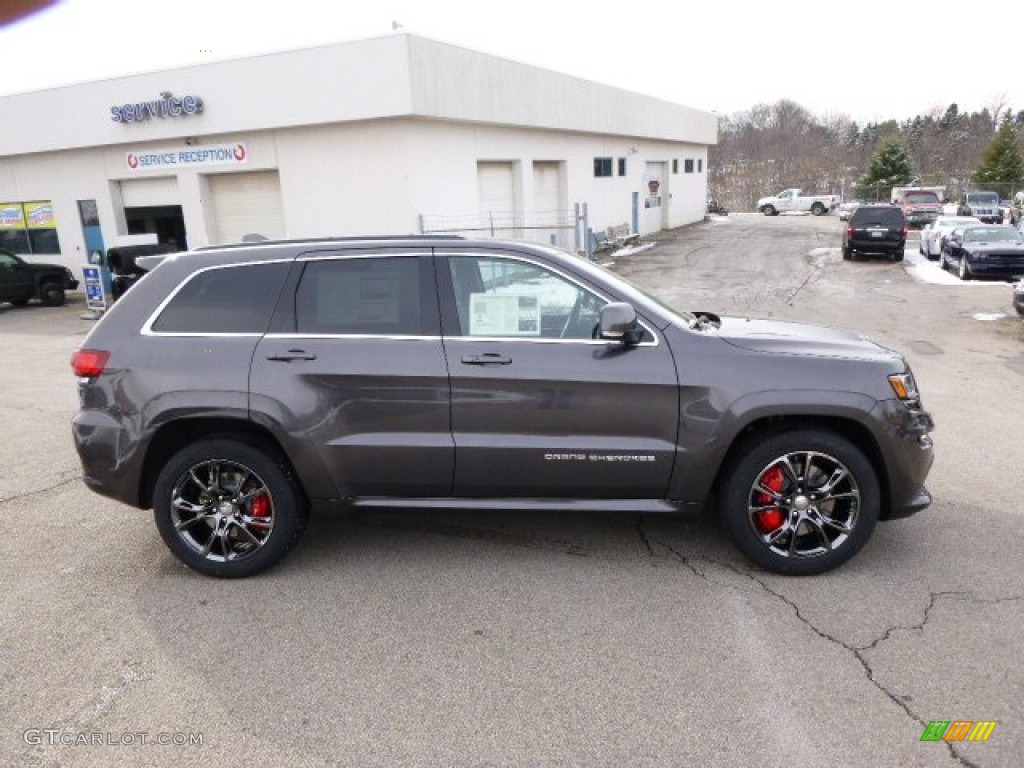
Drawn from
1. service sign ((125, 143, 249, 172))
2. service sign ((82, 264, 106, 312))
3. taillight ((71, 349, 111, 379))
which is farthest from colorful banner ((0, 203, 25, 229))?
taillight ((71, 349, 111, 379))

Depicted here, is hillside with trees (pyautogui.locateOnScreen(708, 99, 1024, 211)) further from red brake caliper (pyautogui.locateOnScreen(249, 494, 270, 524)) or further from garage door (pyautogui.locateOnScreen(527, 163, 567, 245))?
red brake caliper (pyautogui.locateOnScreen(249, 494, 270, 524))

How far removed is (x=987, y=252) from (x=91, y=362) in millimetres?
19010

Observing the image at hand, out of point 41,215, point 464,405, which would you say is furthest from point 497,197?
point 464,405

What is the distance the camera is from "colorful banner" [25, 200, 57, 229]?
2019 centimetres

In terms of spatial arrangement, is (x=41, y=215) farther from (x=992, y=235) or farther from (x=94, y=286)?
(x=992, y=235)

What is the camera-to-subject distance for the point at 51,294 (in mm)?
17984

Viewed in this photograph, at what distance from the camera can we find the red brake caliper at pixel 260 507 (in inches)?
160

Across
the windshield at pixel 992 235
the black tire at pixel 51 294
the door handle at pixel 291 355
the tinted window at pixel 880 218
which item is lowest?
the black tire at pixel 51 294

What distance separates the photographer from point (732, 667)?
125 inches

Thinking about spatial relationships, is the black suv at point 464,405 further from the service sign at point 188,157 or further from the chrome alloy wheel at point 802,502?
the service sign at point 188,157

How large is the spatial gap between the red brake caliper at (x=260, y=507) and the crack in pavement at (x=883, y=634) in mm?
2354

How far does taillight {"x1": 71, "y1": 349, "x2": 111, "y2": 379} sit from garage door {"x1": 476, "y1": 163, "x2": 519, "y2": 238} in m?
14.0

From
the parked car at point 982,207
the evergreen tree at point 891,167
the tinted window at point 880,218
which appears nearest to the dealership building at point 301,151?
the tinted window at point 880,218

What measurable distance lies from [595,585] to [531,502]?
21.9 inches
